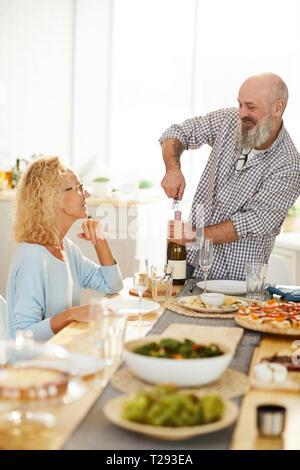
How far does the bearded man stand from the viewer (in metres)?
2.67

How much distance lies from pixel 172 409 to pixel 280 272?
2.06m

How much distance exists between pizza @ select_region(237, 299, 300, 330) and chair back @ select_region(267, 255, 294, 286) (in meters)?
1.00

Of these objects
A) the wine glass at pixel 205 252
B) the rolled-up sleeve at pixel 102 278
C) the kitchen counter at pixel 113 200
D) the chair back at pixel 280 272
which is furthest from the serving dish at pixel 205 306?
the kitchen counter at pixel 113 200

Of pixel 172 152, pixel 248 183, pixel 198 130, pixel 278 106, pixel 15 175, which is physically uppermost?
pixel 278 106

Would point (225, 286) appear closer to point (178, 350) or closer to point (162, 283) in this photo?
point (162, 283)

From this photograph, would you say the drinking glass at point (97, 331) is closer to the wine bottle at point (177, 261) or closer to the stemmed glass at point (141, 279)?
the stemmed glass at point (141, 279)

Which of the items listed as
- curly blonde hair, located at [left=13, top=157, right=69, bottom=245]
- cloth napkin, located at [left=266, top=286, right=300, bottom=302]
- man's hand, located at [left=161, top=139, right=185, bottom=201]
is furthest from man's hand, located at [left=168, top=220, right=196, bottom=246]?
curly blonde hair, located at [left=13, top=157, right=69, bottom=245]

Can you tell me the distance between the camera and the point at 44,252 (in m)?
2.13

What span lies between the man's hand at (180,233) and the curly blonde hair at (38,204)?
501 millimetres

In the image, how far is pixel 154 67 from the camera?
5.61 meters

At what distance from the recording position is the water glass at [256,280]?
2.20 m

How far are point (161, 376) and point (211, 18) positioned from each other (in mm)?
4630

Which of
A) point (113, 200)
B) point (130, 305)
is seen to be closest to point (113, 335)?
point (130, 305)

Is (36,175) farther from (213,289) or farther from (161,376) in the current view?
(161,376)
